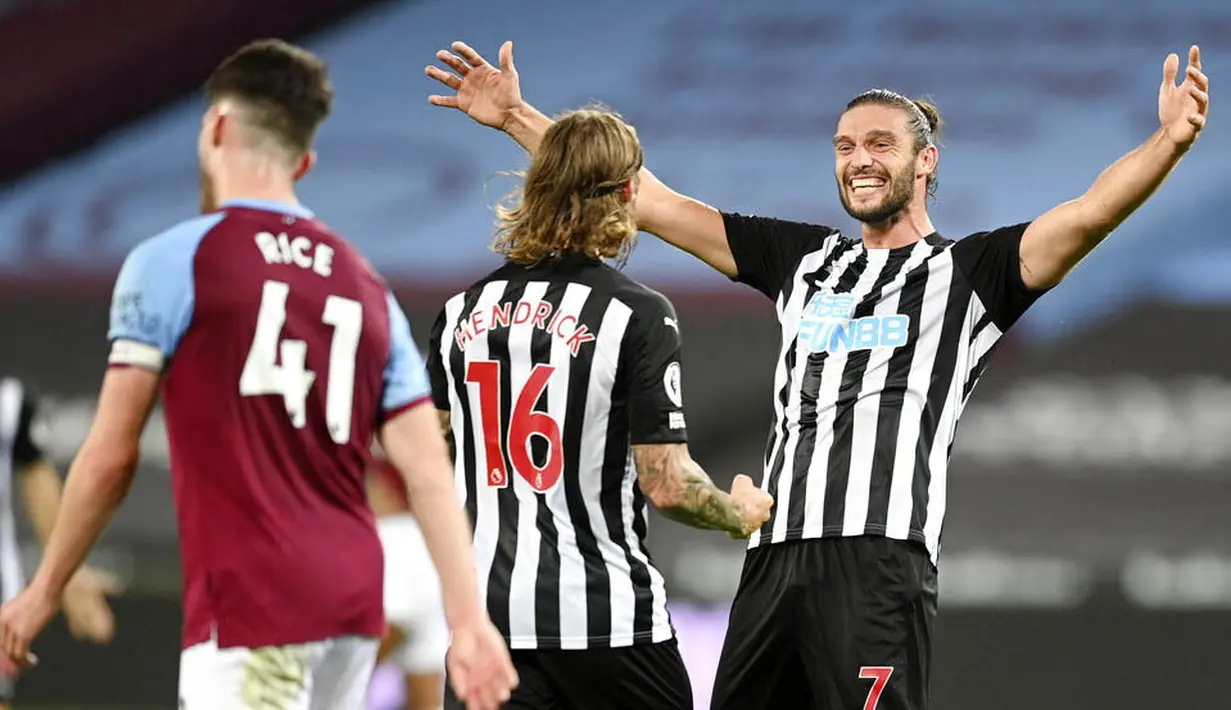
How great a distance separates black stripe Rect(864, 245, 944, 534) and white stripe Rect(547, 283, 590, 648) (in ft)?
2.71

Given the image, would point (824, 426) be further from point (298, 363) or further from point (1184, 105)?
point (298, 363)

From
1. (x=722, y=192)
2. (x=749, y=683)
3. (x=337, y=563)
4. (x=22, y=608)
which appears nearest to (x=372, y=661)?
(x=337, y=563)

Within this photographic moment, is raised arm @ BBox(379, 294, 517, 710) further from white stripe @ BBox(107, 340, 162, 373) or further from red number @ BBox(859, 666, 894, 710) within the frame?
red number @ BBox(859, 666, 894, 710)

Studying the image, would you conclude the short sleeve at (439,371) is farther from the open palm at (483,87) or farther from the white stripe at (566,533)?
the open palm at (483,87)

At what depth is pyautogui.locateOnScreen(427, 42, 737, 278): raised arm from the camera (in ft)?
16.4

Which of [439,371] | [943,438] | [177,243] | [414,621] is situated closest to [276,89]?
[177,243]

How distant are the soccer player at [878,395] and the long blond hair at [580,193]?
38cm

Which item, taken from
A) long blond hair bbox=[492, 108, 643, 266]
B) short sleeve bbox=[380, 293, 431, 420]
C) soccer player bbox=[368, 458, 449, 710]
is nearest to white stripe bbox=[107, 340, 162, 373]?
short sleeve bbox=[380, 293, 431, 420]

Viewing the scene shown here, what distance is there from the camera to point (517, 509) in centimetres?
402

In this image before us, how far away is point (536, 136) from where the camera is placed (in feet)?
16.6

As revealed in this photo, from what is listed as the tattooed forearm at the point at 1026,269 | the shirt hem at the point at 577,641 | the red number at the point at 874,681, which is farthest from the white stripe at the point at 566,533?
the tattooed forearm at the point at 1026,269

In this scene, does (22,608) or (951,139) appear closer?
(22,608)

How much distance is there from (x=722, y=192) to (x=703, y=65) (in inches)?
34.7

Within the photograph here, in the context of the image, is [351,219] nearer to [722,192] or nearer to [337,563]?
[722,192]
